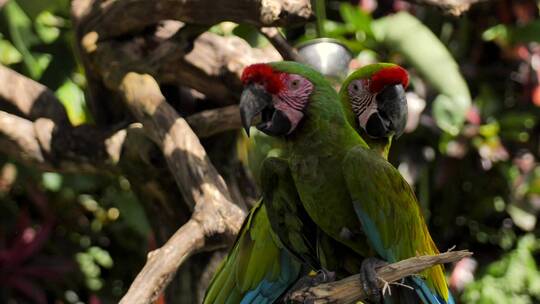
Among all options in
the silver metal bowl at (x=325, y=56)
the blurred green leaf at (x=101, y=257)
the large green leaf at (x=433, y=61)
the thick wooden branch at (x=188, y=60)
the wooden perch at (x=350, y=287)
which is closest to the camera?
the wooden perch at (x=350, y=287)

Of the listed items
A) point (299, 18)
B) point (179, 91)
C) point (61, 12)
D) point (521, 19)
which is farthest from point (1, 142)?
point (521, 19)

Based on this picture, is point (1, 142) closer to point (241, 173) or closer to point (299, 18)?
point (241, 173)

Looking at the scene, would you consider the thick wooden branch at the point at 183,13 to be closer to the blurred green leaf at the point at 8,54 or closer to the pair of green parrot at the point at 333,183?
the pair of green parrot at the point at 333,183

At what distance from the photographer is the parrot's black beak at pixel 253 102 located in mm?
1241

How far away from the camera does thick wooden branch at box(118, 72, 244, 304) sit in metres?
→ 1.52

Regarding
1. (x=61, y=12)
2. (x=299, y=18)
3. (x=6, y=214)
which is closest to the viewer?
(x=299, y=18)

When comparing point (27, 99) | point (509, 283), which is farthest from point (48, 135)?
point (509, 283)

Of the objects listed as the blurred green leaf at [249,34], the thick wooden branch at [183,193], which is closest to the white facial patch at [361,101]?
the thick wooden branch at [183,193]

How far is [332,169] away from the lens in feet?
4.23

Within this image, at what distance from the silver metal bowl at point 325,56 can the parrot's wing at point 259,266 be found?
1.26 feet

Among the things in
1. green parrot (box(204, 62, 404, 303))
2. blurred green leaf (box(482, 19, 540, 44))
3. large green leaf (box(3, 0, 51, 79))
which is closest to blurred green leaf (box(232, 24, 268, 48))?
large green leaf (box(3, 0, 51, 79))

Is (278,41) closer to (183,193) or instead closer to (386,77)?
(183,193)

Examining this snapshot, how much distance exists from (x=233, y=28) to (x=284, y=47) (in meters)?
0.36

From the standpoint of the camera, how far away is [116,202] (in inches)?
103
